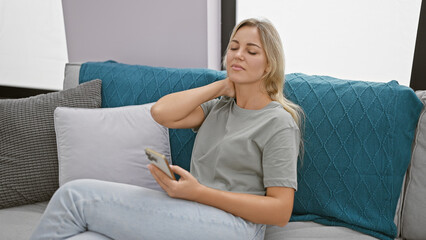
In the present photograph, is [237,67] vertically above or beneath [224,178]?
above

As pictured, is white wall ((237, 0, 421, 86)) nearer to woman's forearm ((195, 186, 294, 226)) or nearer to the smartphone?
woman's forearm ((195, 186, 294, 226))

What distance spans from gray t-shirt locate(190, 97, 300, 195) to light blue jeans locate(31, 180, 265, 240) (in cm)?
15

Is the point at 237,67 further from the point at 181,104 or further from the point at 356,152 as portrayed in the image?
the point at 356,152

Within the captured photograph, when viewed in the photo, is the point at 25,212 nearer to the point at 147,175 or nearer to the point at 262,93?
the point at 147,175

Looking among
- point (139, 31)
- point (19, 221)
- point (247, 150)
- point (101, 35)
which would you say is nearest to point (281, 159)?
point (247, 150)

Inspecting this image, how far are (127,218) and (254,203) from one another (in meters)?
0.35

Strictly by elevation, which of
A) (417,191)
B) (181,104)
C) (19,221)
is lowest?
(19,221)

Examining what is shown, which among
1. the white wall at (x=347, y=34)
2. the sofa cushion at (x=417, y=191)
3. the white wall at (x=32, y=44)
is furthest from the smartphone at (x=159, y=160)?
the white wall at (x=32, y=44)

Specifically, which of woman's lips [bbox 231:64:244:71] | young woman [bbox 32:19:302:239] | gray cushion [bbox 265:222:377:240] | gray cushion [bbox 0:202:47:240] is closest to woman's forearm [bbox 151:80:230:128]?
young woman [bbox 32:19:302:239]

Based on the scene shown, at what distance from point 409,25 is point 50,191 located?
1.64m

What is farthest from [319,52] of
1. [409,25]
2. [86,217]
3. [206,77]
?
[86,217]

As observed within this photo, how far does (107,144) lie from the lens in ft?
4.04

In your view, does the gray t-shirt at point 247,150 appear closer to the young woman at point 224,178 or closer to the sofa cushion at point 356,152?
the young woman at point 224,178

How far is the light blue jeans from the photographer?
0.85 m
